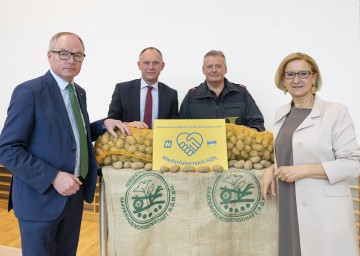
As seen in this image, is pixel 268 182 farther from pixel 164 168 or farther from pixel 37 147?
pixel 37 147

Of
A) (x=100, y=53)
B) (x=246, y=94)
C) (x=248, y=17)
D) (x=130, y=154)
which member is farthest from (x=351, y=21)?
(x=100, y=53)

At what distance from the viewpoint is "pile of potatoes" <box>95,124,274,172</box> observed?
1.65m

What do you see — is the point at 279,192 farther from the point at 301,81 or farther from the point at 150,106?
the point at 150,106

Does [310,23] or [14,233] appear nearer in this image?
[310,23]

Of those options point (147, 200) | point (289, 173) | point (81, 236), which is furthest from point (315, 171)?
point (81, 236)

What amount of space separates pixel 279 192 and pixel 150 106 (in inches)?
50.6

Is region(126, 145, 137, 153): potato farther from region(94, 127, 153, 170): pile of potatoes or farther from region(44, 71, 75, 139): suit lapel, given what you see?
region(44, 71, 75, 139): suit lapel

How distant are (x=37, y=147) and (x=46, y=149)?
42 millimetres

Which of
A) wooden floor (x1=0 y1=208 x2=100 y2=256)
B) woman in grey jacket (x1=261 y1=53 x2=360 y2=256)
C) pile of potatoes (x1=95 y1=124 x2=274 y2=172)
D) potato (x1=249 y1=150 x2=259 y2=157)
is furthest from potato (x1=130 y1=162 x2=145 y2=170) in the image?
wooden floor (x1=0 y1=208 x2=100 y2=256)

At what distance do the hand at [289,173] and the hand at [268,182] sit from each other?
90mm

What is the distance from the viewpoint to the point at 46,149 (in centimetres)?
146

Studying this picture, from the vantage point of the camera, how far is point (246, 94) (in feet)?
8.01

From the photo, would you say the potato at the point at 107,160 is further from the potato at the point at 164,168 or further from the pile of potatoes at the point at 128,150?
the potato at the point at 164,168

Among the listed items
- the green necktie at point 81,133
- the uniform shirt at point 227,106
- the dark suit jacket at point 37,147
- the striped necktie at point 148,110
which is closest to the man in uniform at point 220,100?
the uniform shirt at point 227,106
